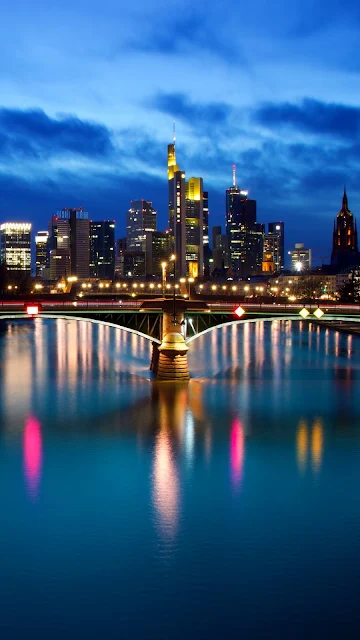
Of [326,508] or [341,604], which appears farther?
[326,508]

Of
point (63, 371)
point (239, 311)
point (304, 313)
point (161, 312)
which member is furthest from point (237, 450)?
point (63, 371)

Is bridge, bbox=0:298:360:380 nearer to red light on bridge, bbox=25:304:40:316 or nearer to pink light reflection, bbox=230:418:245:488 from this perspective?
red light on bridge, bbox=25:304:40:316

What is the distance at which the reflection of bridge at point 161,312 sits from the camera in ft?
183

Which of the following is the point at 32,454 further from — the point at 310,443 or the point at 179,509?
the point at 310,443

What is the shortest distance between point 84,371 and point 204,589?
41156mm

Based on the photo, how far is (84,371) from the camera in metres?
60.5

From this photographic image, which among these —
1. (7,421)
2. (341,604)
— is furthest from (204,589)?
(7,421)

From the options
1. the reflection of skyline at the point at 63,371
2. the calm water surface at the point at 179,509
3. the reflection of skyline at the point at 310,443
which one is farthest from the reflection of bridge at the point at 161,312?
the reflection of skyline at the point at 310,443

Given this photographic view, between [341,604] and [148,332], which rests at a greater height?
[148,332]

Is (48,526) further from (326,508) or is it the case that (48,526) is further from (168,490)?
(326,508)

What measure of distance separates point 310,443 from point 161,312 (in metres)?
25.1

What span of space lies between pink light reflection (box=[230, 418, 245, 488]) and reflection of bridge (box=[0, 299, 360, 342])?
17.1m

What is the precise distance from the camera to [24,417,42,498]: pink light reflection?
29203 millimetres

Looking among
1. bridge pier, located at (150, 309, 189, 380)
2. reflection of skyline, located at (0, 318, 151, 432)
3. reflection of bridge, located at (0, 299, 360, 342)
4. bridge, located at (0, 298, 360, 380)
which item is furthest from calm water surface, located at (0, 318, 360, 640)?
reflection of bridge, located at (0, 299, 360, 342)
